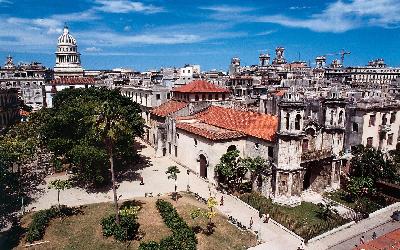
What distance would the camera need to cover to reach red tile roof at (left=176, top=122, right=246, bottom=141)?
1996 inches

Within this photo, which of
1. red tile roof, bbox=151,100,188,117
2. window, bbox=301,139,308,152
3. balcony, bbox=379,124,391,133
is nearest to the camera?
window, bbox=301,139,308,152

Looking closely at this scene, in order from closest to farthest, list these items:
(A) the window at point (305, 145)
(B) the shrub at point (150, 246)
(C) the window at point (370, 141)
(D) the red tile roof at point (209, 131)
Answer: (B) the shrub at point (150, 246) → (A) the window at point (305, 145) → (D) the red tile roof at point (209, 131) → (C) the window at point (370, 141)

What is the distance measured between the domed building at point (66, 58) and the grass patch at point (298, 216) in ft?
376

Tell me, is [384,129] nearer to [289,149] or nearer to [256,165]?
[289,149]

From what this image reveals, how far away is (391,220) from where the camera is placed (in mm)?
41438

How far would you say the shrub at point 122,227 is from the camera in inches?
1414

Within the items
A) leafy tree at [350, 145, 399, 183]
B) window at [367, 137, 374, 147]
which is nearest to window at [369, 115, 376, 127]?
window at [367, 137, 374, 147]

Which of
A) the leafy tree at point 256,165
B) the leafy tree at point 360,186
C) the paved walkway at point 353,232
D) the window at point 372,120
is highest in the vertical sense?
the window at point 372,120

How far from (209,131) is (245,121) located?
5.85 metres

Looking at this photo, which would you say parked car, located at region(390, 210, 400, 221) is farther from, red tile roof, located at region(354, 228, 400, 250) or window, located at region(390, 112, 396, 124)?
window, located at region(390, 112, 396, 124)

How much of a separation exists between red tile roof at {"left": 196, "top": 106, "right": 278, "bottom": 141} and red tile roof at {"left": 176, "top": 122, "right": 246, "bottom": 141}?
50.8 inches

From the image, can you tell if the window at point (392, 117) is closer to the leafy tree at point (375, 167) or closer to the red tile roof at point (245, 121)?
the leafy tree at point (375, 167)

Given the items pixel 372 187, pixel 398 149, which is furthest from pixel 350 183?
pixel 398 149

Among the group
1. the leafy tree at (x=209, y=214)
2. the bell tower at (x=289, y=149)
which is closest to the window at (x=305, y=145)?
the bell tower at (x=289, y=149)
